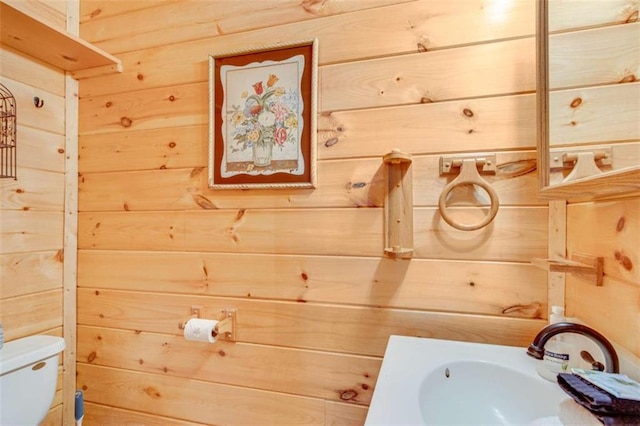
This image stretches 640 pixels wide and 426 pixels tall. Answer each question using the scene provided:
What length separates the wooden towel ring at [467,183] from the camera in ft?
3.18

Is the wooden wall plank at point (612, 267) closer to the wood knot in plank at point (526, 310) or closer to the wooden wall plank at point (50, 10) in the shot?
the wood knot in plank at point (526, 310)

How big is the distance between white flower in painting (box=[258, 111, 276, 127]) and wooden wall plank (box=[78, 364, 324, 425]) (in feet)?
3.38

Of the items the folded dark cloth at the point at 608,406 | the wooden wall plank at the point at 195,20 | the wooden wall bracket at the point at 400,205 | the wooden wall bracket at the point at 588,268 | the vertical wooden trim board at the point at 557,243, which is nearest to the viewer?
the folded dark cloth at the point at 608,406

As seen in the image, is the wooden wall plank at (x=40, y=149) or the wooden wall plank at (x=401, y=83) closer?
the wooden wall plank at (x=401, y=83)

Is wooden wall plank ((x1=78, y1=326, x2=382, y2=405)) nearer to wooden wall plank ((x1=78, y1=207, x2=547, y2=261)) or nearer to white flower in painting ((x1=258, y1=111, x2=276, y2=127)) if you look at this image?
wooden wall plank ((x1=78, y1=207, x2=547, y2=261))

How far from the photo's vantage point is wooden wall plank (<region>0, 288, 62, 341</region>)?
1237 millimetres

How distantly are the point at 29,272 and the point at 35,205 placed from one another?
10.9 inches

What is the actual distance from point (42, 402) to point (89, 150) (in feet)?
3.33

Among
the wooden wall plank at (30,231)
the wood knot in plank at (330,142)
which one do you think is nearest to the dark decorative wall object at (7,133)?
the wooden wall plank at (30,231)

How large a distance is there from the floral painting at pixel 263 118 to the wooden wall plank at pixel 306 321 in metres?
0.53

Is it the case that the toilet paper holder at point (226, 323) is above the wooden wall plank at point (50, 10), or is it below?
below

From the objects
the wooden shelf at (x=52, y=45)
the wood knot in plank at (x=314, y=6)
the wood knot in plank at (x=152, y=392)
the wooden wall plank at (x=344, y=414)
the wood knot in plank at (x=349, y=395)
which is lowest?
the wood knot in plank at (x=152, y=392)

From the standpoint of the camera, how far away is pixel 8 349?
1129mm

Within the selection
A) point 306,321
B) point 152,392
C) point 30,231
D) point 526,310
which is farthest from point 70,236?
point 526,310
